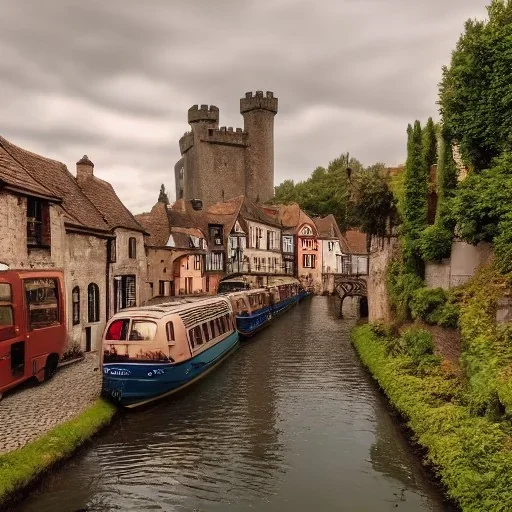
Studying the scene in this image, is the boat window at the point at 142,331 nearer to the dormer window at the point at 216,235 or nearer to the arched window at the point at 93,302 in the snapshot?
the arched window at the point at 93,302

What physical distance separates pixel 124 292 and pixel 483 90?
2055 centimetres

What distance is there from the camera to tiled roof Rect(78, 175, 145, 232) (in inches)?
1042

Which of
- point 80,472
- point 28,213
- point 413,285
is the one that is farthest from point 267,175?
point 80,472

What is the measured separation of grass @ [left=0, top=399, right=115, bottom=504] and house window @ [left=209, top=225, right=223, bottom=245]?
44.8 m

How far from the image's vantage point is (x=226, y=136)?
87.5m

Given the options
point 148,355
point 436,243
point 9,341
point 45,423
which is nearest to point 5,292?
point 9,341

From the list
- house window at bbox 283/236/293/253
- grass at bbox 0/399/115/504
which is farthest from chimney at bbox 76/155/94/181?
house window at bbox 283/236/293/253

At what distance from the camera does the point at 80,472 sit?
40.2 feet

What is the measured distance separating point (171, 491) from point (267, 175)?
82.2m

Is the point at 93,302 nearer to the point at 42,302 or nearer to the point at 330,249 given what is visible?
the point at 42,302

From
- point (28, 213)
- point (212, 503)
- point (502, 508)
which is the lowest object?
point (212, 503)

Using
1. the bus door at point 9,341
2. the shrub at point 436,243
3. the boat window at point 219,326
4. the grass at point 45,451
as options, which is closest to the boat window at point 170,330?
the grass at point 45,451

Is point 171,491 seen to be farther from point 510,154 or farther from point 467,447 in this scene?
point 510,154

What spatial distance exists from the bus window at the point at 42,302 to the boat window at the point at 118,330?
197 cm
